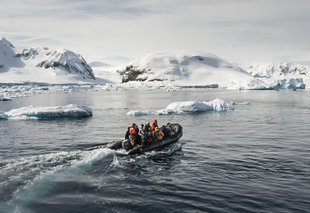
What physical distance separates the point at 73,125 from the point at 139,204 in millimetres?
24807

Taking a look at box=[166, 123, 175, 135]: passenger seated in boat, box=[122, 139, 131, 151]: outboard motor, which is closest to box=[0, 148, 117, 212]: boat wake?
box=[122, 139, 131, 151]: outboard motor

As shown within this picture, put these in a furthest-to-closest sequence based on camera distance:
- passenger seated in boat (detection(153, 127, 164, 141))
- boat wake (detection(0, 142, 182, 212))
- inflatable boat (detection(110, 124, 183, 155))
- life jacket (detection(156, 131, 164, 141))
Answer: life jacket (detection(156, 131, 164, 141))
passenger seated in boat (detection(153, 127, 164, 141))
inflatable boat (detection(110, 124, 183, 155))
boat wake (detection(0, 142, 182, 212))

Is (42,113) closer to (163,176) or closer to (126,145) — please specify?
(126,145)

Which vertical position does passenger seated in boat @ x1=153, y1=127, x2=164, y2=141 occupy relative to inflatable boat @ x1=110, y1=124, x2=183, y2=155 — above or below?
above

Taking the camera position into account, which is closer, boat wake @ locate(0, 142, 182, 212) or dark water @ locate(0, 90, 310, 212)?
dark water @ locate(0, 90, 310, 212)

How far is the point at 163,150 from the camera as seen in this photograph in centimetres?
2284

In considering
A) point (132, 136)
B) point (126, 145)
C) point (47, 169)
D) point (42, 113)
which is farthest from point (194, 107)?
point (47, 169)

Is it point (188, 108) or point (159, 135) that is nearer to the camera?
point (159, 135)

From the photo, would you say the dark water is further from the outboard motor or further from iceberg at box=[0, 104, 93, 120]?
iceberg at box=[0, 104, 93, 120]

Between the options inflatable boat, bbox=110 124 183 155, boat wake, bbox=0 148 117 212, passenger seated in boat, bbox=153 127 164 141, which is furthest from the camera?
passenger seated in boat, bbox=153 127 164 141

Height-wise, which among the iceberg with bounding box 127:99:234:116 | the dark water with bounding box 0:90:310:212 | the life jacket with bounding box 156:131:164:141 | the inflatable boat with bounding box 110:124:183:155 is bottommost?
the dark water with bounding box 0:90:310:212

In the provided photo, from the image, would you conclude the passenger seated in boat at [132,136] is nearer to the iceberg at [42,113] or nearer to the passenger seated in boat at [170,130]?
the passenger seated in boat at [170,130]

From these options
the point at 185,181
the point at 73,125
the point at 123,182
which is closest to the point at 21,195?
the point at 123,182

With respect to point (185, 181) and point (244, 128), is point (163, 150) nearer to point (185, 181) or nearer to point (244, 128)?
point (185, 181)
